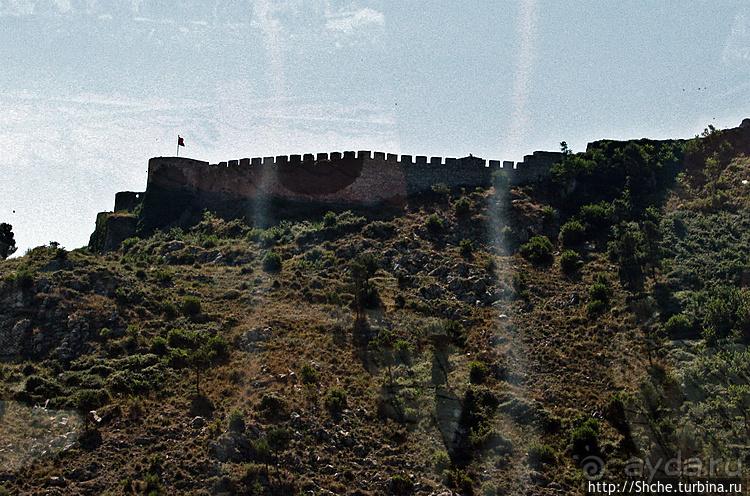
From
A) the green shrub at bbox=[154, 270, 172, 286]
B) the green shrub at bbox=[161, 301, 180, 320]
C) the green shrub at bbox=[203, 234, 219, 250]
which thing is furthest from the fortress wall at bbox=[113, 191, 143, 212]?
the green shrub at bbox=[161, 301, 180, 320]

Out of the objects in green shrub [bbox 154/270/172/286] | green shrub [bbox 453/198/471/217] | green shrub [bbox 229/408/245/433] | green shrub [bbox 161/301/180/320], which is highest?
green shrub [bbox 453/198/471/217]

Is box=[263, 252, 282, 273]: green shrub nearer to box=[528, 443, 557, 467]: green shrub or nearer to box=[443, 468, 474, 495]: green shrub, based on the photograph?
box=[443, 468, 474, 495]: green shrub

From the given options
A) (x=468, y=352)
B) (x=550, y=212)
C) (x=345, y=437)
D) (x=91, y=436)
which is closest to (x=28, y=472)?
(x=91, y=436)

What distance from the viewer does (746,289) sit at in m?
27.3

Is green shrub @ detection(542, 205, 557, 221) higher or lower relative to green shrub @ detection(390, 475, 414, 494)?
higher

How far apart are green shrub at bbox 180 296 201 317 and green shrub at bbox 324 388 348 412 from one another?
23.1ft

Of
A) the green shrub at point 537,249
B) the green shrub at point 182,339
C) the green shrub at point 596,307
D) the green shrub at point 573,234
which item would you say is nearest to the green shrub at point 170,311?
the green shrub at point 182,339

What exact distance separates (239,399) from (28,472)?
6088mm

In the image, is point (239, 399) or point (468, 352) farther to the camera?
point (468, 352)

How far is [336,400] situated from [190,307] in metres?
7.73

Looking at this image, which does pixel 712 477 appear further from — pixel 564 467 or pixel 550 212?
pixel 550 212

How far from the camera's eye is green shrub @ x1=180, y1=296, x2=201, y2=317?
94.5 feet

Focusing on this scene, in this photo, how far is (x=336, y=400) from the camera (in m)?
24.0

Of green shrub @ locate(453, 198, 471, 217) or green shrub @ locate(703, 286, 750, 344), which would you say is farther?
green shrub @ locate(453, 198, 471, 217)
